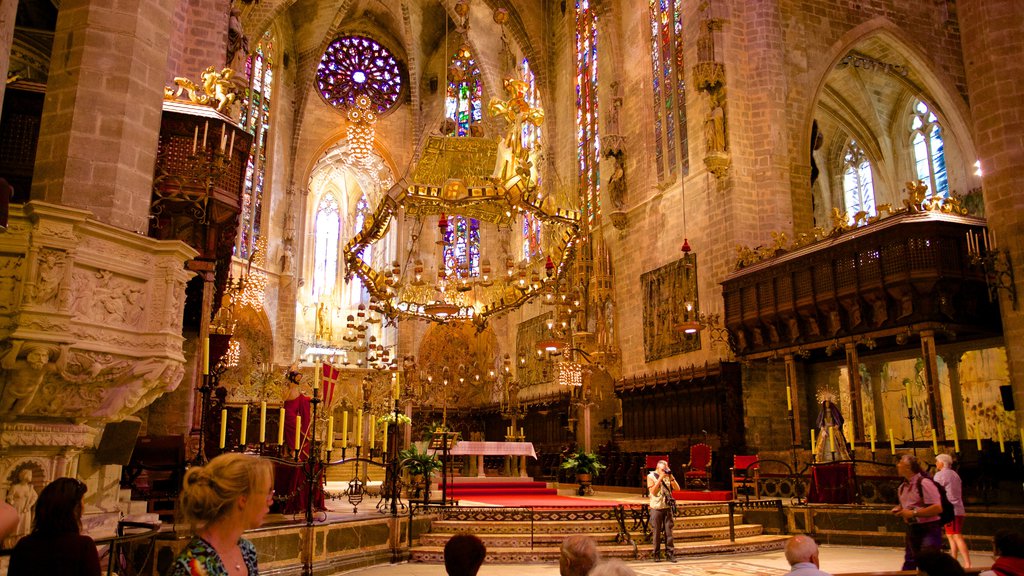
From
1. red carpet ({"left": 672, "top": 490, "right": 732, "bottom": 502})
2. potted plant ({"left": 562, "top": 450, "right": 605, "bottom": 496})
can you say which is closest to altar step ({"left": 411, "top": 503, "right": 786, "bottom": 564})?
red carpet ({"left": 672, "top": 490, "right": 732, "bottom": 502})

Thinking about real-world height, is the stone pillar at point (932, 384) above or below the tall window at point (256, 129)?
below

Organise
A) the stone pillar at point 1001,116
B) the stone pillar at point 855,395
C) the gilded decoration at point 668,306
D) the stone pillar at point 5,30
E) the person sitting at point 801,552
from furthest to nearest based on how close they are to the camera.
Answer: the gilded decoration at point 668,306
the stone pillar at point 855,395
the stone pillar at point 1001,116
the stone pillar at point 5,30
the person sitting at point 801,552

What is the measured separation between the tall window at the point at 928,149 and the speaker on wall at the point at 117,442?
790 inches

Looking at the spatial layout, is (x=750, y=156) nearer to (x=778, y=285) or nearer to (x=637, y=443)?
(x=778, y=285)

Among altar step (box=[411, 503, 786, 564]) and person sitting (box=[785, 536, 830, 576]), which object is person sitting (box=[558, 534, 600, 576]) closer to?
person sitting (box=[785, 536, 830, 576])

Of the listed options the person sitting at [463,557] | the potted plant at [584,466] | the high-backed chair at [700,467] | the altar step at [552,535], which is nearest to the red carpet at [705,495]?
the high-backed chair at [700,467]

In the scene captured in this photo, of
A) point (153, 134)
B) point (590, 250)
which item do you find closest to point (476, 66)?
point (590, 250)

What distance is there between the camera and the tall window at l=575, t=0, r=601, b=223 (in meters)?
23.6

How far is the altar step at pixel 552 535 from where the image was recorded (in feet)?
32.3

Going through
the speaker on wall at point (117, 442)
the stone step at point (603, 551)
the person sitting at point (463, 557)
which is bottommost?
the stone step at point (603, 551)

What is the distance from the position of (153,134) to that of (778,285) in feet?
37.6

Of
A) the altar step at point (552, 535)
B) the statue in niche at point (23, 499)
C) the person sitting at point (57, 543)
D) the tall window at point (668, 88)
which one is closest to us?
the person sitting at point (57, 543)

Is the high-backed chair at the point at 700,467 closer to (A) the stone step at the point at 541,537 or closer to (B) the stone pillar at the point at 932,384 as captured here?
(A) the stone step at the point at 541,537

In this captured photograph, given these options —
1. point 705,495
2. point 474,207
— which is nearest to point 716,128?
point 474,207
